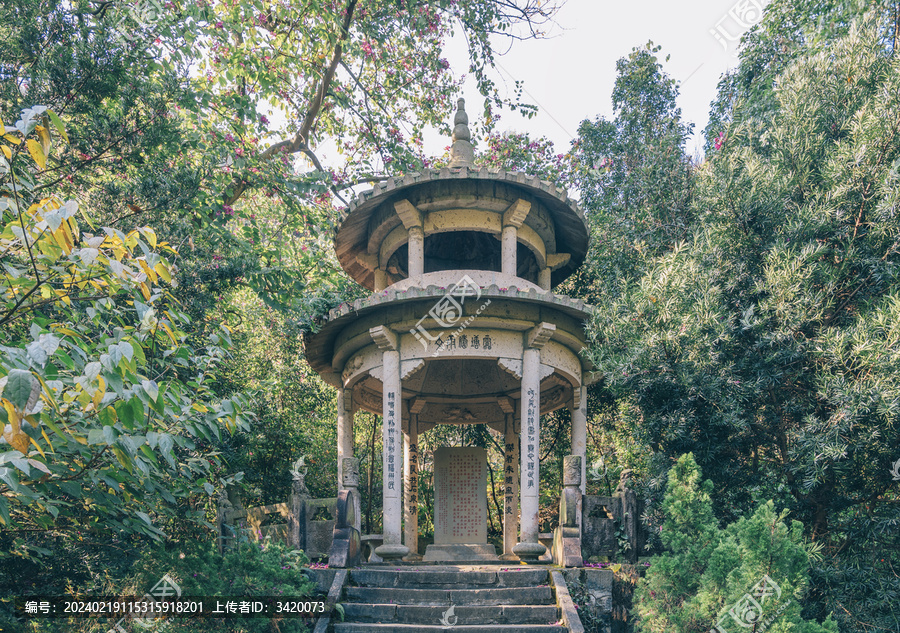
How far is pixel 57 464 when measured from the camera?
3900mm

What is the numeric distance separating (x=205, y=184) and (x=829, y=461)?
9.01 m

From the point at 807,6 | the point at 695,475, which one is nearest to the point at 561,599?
the point at 695,475

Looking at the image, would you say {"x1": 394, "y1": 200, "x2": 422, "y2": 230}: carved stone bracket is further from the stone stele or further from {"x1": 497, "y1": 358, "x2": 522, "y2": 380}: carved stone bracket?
the stone stele

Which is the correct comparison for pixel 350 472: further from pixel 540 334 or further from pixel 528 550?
pixel 540 334

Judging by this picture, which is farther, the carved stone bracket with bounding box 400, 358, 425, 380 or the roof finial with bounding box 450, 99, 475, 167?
the roof finial with bounding box 450, 99, 475, 167

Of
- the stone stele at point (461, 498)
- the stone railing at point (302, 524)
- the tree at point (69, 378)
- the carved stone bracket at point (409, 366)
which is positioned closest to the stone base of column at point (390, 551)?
the stone railing at point (302, 524)

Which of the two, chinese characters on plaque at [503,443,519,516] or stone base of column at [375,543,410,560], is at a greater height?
chinese characters on plaque at [503,443,519,516]

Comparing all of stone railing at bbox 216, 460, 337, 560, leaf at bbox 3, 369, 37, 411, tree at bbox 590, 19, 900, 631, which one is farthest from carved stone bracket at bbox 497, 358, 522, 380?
leaf at bbox 3, 369, 37, 411

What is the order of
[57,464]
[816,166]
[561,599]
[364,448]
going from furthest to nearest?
1. [364,448]
2. [816,166]
3. [561,599]
4. [57,464]

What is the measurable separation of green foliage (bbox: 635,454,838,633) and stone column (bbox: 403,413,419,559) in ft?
23.1

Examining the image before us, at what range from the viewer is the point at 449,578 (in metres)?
8.38

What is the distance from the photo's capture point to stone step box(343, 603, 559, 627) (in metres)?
7.53

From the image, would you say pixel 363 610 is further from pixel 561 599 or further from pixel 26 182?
pixel 26 182

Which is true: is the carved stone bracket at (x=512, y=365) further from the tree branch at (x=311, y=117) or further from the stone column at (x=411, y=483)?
the tree branch at (x=311, y=117)
